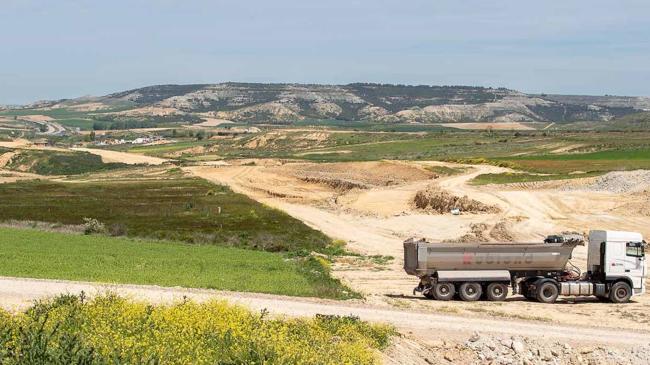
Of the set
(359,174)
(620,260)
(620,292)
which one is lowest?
(359,174)

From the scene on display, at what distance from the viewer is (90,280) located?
3431 cm

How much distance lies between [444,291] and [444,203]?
46.1m

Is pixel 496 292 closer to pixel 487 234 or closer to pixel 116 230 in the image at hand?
pixel 487 234

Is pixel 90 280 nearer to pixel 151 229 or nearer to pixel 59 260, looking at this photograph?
pixel 59 260

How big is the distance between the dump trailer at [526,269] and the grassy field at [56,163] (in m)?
141

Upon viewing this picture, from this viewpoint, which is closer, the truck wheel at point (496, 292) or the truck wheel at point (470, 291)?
the truck wheel at point (470, 291)

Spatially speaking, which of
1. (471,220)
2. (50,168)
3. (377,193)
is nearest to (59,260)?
(471,220)

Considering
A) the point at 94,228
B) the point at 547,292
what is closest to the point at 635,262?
the point at 547,292

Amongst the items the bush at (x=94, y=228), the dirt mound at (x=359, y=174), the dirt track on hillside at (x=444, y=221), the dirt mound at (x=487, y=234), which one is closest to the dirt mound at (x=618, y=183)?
the dirt track on hillside at (x=444, y=221)

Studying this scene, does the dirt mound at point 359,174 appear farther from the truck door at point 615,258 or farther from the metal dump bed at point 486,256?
the metal dump bed at point 486,256

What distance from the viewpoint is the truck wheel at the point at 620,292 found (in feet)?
120

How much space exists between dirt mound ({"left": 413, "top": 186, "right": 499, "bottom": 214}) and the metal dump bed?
131ft

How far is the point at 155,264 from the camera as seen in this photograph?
136 feet

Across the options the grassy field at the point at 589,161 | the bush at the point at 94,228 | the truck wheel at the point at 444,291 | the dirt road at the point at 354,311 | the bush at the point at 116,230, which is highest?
the dirt road at the point at 354,311
